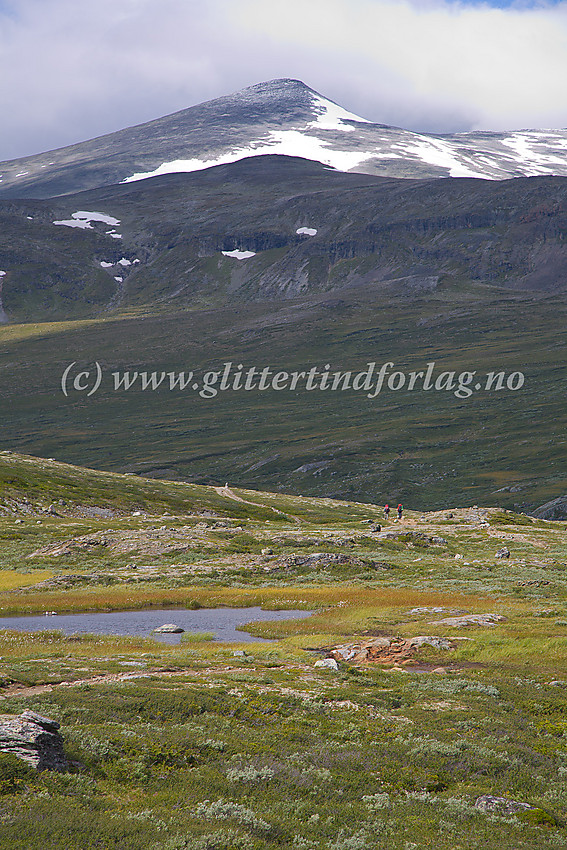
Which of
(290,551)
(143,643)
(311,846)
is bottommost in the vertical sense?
(290,551)

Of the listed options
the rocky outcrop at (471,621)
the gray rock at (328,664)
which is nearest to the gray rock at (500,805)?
the gray rock at (328,664)

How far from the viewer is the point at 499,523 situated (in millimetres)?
99812

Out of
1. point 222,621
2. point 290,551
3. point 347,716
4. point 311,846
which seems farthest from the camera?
point 290,551

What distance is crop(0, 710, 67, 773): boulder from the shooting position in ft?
50.7

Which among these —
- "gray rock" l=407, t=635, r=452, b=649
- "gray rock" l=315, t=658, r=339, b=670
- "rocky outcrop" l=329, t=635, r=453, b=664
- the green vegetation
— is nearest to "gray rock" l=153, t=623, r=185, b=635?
the green vegetation

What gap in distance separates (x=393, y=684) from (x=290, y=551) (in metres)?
42.9

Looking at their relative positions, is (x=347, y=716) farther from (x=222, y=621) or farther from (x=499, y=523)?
(x=499, y=523)

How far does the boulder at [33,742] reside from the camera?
50.7ft

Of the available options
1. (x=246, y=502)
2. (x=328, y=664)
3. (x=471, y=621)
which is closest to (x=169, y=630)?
(x=328, y=664)

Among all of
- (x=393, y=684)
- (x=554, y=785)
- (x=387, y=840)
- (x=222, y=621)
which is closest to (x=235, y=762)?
(x=387, y=840)

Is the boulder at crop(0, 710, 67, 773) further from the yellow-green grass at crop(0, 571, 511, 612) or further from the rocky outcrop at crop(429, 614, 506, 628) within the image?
the yellow-green grass at crop(0, 571, 511, 612)

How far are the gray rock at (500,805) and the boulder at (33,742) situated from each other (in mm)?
10058

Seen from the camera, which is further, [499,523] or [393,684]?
[499,523]

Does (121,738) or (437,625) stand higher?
(121,738)
